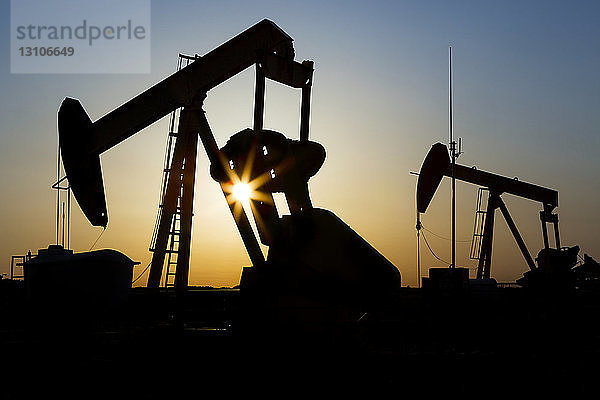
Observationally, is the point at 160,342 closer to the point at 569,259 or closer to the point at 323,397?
the point at 323,397

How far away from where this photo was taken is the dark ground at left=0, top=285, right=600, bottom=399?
7918 millimetres

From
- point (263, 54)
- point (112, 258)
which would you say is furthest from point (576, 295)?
point (263, 54)

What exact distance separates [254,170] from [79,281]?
9.63 m

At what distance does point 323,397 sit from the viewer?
24.4ft

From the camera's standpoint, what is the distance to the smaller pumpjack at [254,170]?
7949mm

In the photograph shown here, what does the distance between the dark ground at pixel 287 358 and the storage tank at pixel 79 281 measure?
2578 mm

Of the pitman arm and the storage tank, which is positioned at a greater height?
the pitman arm

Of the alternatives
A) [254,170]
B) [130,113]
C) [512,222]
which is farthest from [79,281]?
[512,222]

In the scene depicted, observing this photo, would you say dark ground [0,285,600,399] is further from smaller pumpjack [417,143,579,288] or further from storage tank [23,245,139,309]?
smaller pumpjack [417,143,579,288]

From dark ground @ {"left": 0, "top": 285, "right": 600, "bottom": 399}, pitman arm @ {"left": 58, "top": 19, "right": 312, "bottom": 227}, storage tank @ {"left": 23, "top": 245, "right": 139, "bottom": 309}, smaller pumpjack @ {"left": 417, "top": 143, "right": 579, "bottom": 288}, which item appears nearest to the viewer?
dark ground @ {"left": 0, "top": 285, "right": 600, "bottom": 399}

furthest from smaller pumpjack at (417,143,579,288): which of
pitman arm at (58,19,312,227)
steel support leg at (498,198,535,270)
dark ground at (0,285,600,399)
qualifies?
dark ground at (0,285,600,399)

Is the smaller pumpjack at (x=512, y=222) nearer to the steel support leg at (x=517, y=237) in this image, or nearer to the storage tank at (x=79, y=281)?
the steel support leg at (x=517, y=237)

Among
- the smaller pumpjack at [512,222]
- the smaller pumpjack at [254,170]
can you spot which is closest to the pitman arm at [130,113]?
the smaller pumpjack at [254,170]

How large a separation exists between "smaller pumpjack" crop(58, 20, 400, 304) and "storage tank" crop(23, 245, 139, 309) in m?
1.20
